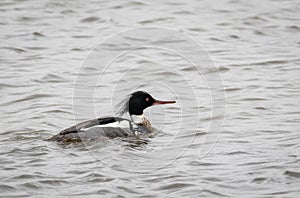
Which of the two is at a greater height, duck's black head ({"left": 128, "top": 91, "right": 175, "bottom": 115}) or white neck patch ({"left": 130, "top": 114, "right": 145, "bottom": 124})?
duck's black head ({"left": 128, "top": 91, "right": 175, "bottom": 115})

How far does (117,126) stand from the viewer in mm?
11367

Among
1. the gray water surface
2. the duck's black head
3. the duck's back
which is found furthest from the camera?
the duck's black head

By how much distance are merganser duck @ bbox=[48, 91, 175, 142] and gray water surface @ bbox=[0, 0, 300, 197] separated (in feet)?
0.63

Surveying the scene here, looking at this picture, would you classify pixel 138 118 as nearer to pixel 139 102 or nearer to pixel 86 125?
pixel 139 102

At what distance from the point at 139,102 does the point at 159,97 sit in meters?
1.82

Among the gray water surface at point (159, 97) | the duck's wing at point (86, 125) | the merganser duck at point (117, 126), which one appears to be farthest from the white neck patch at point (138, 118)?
the duck's wing at point (86, 125)

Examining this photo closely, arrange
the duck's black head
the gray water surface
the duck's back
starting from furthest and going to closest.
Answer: the duck's black head → the duck's back → the gray water surface

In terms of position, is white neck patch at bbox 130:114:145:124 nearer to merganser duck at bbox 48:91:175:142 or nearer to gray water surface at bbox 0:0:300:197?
merganser duck at bbox 48:91:175:142

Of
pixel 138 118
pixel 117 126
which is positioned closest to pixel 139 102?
pixel 138 118

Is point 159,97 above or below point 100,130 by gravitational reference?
below

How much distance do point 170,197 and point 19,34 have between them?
10.0 m

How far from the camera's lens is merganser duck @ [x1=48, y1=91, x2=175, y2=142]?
1084 centimetres

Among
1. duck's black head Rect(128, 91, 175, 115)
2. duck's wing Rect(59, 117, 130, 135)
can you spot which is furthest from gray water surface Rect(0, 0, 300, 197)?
duck's black head Rect(128, 91, 175, 115)

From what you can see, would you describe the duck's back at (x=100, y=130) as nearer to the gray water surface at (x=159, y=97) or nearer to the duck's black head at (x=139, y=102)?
A: the gray water surface at (x=159, y=97)
